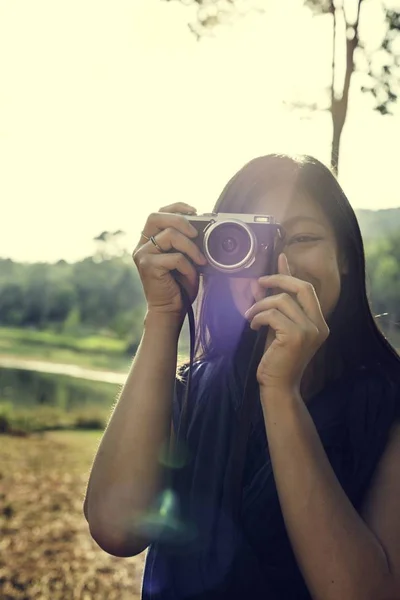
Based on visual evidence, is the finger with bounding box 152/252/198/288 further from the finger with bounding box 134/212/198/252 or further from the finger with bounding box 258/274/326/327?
the finger with bounding box 258/274/326/327

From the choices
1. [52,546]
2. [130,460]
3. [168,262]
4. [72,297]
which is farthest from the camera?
[72,297]

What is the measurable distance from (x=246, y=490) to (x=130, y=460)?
0.93 ft

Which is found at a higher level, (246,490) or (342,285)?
(342,285)

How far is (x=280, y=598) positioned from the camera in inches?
56.4

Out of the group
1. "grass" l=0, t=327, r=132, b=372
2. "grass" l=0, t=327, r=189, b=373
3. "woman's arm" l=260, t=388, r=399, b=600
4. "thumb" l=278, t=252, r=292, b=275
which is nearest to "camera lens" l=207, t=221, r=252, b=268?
"thumb" l=278, t=252, r=292, b=275

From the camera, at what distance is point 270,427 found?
4.42 ft

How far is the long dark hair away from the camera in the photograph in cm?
169

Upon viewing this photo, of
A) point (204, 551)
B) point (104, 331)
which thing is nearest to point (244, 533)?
point (204, 551)

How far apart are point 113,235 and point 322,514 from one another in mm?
50731

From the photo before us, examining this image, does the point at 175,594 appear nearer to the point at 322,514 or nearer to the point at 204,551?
the point at 204,551

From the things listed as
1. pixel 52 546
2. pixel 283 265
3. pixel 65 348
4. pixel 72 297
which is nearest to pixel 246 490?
pixel 283 265

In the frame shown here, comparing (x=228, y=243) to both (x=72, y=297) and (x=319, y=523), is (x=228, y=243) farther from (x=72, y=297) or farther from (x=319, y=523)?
(x=72, y=297)

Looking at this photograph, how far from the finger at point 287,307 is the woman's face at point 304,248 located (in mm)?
96

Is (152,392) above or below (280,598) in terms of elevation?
above
